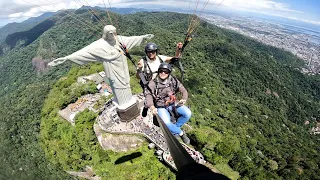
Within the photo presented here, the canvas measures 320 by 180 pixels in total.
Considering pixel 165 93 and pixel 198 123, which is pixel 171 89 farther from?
pixel 198 123

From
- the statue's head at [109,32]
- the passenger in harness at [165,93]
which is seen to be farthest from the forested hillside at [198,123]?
the passenger in harness at [165,93]

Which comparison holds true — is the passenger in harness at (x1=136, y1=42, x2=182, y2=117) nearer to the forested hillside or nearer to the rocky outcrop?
the forested hillside

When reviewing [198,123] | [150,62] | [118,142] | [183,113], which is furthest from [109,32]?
[198,123]

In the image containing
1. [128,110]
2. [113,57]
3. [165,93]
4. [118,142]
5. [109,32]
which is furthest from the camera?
[118,142]

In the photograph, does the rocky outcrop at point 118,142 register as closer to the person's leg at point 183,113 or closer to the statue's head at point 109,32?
the statue's head at point 109,32

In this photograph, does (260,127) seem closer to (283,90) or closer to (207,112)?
(207,112)

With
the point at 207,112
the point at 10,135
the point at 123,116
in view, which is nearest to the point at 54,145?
the point at 123,116

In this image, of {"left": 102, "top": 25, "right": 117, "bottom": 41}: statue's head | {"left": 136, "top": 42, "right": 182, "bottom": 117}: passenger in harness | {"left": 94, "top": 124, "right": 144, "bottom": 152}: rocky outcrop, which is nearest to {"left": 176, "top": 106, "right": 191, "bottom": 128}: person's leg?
{"left": 136, "top": 42, "right": 182, "bottom": 117}: passenger in harness
